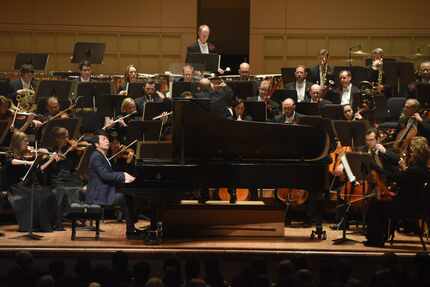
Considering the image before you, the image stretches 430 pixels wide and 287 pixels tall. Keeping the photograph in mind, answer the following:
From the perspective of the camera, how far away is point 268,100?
10.5 meters

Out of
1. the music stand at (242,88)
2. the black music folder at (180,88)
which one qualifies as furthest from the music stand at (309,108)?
the black music folder at (180,88)

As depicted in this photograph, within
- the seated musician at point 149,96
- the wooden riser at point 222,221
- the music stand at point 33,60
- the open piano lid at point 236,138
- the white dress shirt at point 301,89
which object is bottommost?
the wooden riser at point 222,221

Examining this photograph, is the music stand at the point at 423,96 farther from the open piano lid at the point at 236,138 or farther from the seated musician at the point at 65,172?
the seated musician at the point at 65,172

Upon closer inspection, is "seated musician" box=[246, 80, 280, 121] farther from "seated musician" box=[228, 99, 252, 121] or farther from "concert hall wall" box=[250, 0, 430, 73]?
"concert hall wall" box=[250, 0, 430, 73]

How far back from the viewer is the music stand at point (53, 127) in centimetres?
933

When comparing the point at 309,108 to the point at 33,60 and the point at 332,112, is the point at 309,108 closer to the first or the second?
the point at 332,112

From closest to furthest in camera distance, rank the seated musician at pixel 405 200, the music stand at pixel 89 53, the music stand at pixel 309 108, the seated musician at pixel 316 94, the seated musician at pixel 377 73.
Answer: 1. the seated musician at pixel 405 200
2. the music stand at pixel 309 108
3. the seated musician at pixel 316 94
4. the seated musician at pixel 377 73
5. the music stand at pixel 89 53

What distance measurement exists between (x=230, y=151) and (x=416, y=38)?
7.43 m

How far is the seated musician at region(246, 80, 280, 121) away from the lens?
10359 millimetres

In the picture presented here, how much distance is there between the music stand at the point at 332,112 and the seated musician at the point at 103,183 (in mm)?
2679

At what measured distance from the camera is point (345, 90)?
36.6 feet

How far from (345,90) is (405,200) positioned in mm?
3250

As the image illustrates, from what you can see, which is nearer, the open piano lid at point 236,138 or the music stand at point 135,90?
the open piano lid at point 236,138

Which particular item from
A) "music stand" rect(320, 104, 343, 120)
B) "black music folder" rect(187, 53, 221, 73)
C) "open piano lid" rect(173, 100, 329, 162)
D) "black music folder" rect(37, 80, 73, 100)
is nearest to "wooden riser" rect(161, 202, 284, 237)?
"open piano lid" rect(173, 100, 329, 162)
